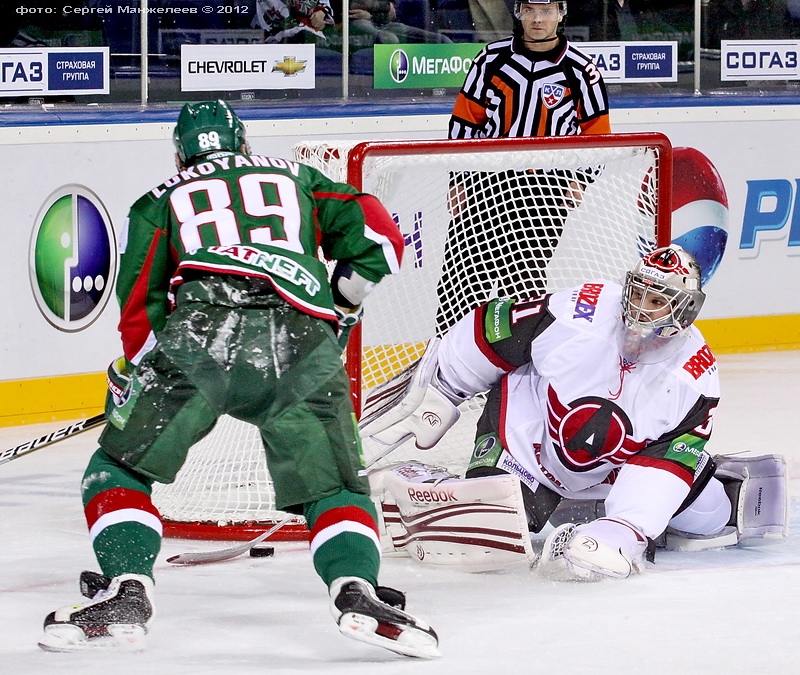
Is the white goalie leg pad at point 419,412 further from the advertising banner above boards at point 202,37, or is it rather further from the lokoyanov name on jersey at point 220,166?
the advertising banner above boards at point 202,37

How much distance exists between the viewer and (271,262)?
8.89 feet

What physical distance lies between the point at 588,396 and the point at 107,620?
119 cm

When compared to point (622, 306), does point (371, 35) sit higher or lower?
higher

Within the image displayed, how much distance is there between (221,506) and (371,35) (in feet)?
7.57

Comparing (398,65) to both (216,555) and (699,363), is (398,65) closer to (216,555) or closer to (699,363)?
(699,363)

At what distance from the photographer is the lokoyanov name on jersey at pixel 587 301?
341 centimetres

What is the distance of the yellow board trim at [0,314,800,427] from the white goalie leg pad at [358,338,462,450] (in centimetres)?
39

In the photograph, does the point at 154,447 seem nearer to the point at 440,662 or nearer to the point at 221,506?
the point at 440,662

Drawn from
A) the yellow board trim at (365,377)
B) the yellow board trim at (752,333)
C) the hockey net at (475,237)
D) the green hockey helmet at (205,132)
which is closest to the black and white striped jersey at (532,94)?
the hockey net at (475,237)

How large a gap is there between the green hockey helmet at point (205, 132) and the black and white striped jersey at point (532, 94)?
1548 mm

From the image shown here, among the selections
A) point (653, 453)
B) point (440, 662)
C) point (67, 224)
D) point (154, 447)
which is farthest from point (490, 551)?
point (67, 224)

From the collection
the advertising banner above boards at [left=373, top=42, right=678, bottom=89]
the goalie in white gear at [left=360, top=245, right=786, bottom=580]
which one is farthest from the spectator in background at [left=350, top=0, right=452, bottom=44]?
the goalie in white gear at [left=360, top=245, right=786, bottom=580]

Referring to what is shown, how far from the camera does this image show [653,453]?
3338 millimetres

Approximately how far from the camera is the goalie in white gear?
3277 mm
